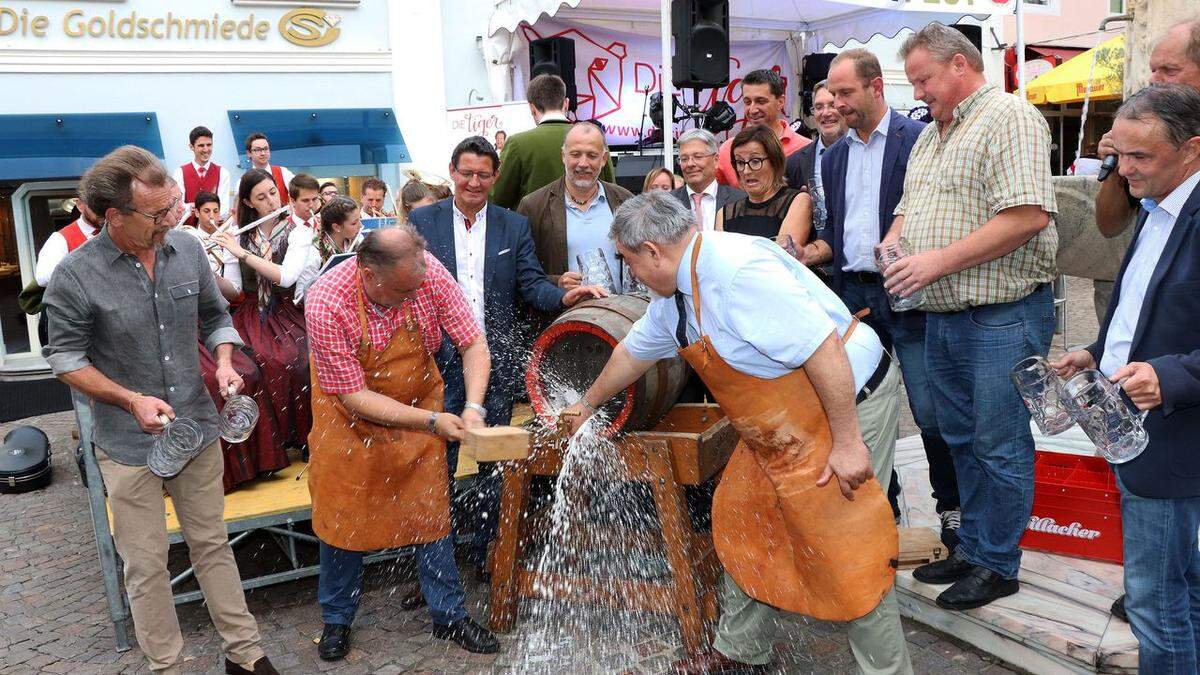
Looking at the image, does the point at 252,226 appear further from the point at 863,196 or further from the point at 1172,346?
the point at 1172,346

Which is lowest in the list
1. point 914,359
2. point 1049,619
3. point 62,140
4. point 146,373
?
point 1049,619

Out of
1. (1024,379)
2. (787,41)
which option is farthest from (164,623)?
(787,41)

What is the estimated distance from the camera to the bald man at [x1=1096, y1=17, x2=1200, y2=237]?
3.20m

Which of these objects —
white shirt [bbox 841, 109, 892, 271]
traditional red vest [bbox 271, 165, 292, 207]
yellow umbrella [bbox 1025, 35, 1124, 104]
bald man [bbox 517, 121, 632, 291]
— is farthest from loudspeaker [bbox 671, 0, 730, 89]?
yellow umbrella [bbox 1025, 35, 1124, 104]

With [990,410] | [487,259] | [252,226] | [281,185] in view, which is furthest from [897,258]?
[281,185]

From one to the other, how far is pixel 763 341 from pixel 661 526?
3.85 feet

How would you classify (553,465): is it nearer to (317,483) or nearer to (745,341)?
(317,483)

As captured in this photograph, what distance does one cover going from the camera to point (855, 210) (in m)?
4.07

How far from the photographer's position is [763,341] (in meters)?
2.72

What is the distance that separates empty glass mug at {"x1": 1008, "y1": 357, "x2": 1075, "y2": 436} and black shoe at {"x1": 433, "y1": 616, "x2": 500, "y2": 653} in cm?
221

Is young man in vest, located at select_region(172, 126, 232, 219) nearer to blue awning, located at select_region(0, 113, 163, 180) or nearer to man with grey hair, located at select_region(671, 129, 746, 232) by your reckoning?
blue awning, located at select_region(0, 113, 163, 180)

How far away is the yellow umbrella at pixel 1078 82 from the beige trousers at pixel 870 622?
12.5m

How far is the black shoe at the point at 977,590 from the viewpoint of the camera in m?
3.57

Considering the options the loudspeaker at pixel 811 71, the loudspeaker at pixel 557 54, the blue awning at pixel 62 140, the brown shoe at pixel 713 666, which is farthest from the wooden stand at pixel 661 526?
the loudspeaker at pixel 811 71
